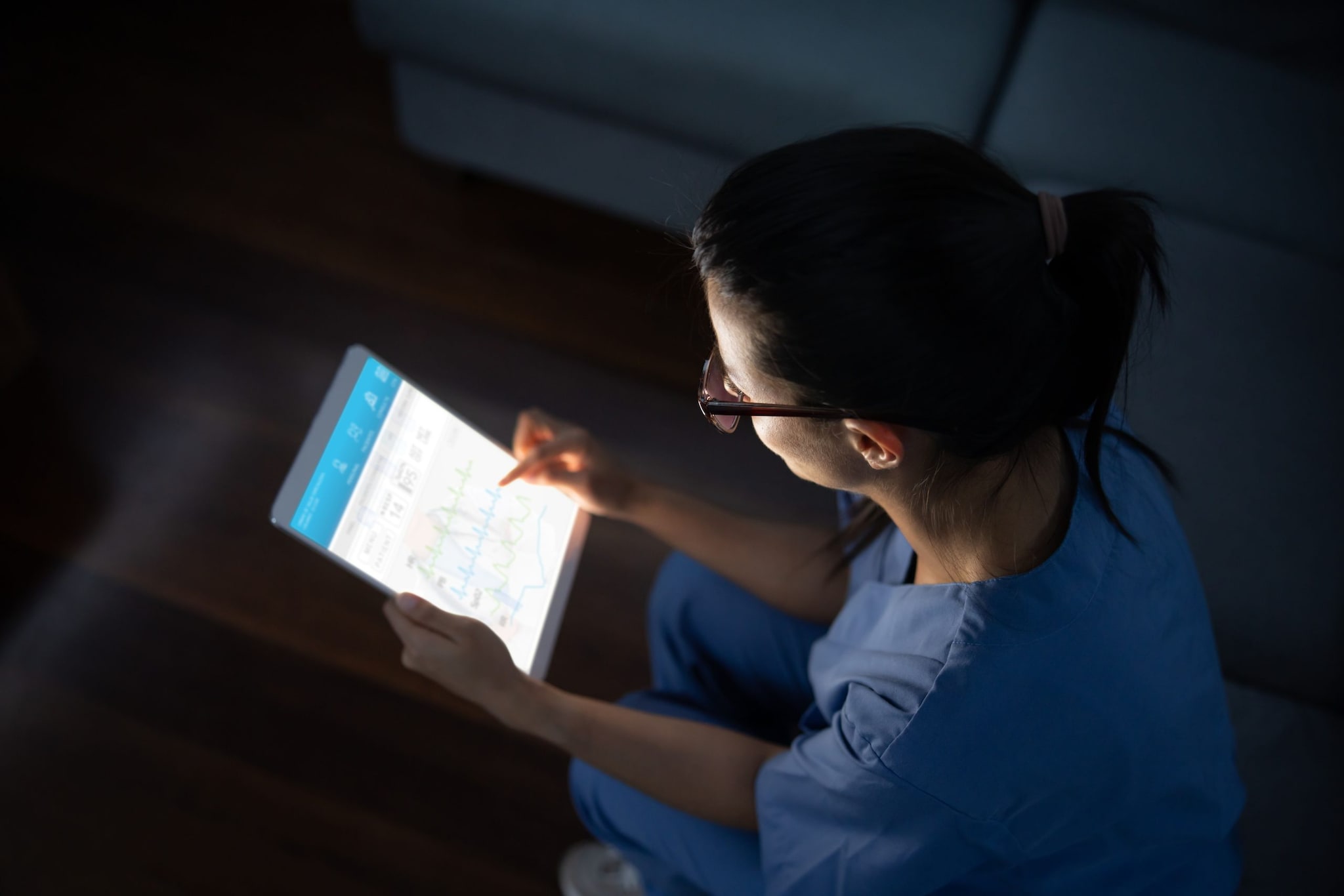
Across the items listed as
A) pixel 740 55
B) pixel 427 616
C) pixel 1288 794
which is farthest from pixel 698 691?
pixel 740 55

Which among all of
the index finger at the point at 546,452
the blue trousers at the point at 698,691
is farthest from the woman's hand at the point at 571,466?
the blue trousers at the point at 698,691

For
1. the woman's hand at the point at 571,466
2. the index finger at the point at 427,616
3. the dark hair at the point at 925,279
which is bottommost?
the index finger at the point at 427,616

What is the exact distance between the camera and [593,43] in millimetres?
1317

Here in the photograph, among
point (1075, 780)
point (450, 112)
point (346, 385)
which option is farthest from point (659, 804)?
point (450, 112)

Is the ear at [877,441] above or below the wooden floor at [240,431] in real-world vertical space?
above

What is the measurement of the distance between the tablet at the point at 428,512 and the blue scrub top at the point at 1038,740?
33 centimetres

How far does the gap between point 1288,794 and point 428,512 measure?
87cm

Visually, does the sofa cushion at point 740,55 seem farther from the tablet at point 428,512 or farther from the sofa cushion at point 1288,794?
the sofa cushion at point 1288,794

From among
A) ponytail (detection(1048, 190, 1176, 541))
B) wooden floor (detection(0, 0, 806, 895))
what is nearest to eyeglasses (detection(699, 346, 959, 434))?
ponytail (detection(1048, 190, 1176, 541))

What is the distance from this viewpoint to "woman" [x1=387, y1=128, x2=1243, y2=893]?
583mm

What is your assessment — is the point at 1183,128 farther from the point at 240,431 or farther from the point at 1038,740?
the point at 240,431

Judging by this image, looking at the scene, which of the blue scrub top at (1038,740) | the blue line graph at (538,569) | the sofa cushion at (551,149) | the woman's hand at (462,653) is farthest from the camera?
the sofa cushion at (551,149)

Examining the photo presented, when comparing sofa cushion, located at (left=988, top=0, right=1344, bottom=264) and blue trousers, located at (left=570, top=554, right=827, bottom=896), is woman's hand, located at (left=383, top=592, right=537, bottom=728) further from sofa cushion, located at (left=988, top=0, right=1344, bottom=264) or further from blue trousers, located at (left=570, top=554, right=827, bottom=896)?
sofa cushion, located at (left=988, top=0, right=1344, bottom=264)

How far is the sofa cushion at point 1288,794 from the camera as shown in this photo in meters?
0.88
